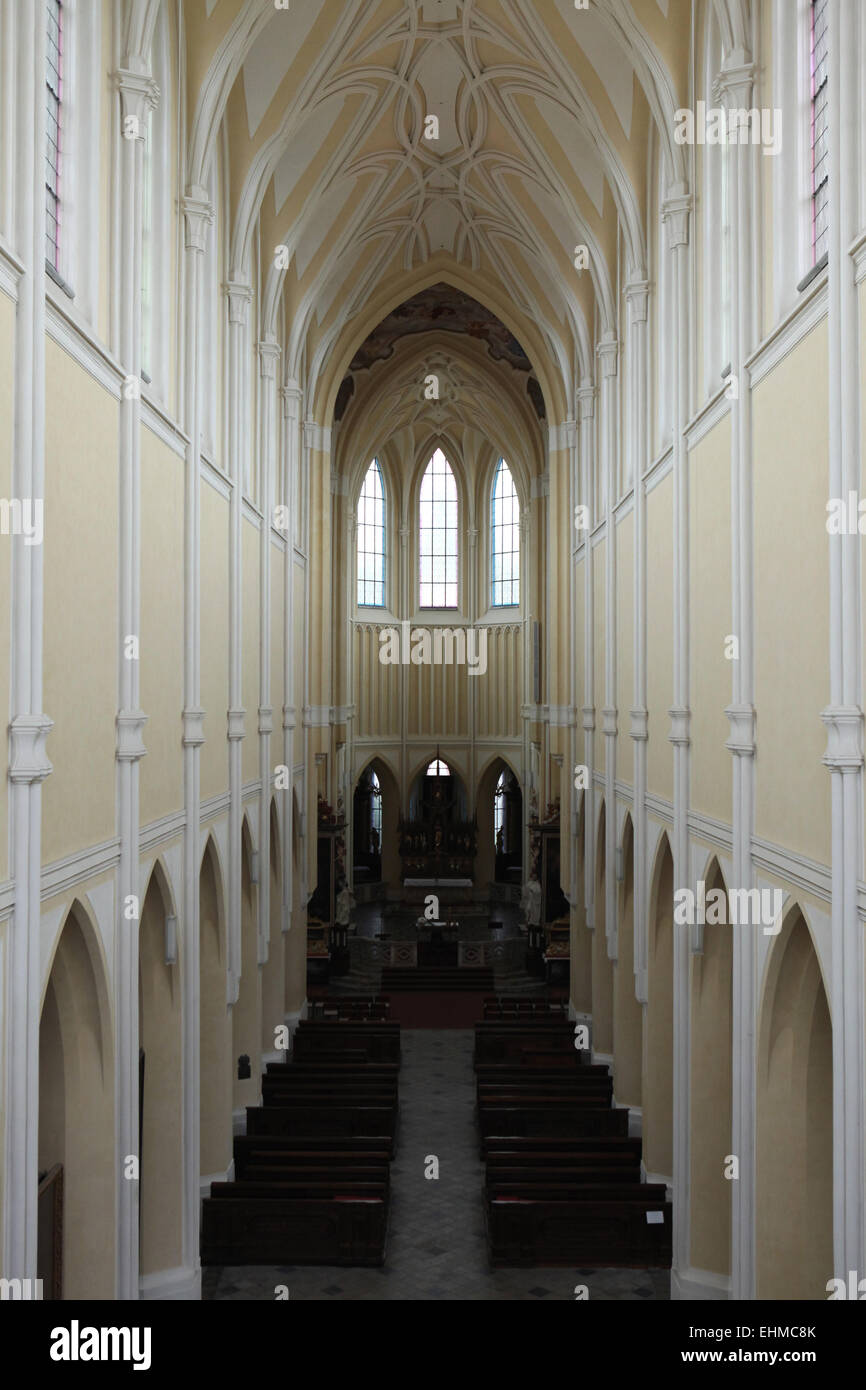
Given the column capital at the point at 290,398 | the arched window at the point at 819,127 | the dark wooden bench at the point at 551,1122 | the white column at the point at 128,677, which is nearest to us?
the arched window at the point at 819,127

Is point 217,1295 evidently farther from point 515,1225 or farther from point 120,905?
point 120,905

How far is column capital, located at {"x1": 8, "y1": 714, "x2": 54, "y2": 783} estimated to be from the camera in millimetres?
7762

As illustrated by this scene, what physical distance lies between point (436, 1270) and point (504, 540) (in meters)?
31.4

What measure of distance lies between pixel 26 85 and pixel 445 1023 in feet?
74.4

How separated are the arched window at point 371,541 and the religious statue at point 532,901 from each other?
486 inches

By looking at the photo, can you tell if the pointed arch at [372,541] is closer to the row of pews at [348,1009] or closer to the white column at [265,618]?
the row of pews at [348,1009]

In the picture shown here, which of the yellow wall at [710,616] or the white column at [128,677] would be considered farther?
the yellow wall at [710,616]

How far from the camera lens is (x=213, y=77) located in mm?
14117

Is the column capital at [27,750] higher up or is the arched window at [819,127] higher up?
the arched window at [819,127]

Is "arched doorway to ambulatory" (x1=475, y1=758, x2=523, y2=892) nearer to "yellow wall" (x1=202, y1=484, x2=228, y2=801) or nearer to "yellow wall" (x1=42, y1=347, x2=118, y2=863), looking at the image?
"yellow wall" (x1=202, y1=484, x2=228, y2=801)

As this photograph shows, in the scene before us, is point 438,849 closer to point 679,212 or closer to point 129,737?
point 679,212

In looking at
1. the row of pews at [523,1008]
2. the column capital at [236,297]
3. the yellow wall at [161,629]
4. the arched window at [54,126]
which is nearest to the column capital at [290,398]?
the column capital at [236,297]

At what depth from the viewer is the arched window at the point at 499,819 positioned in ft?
145

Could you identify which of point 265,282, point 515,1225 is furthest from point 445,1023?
point 265,282
